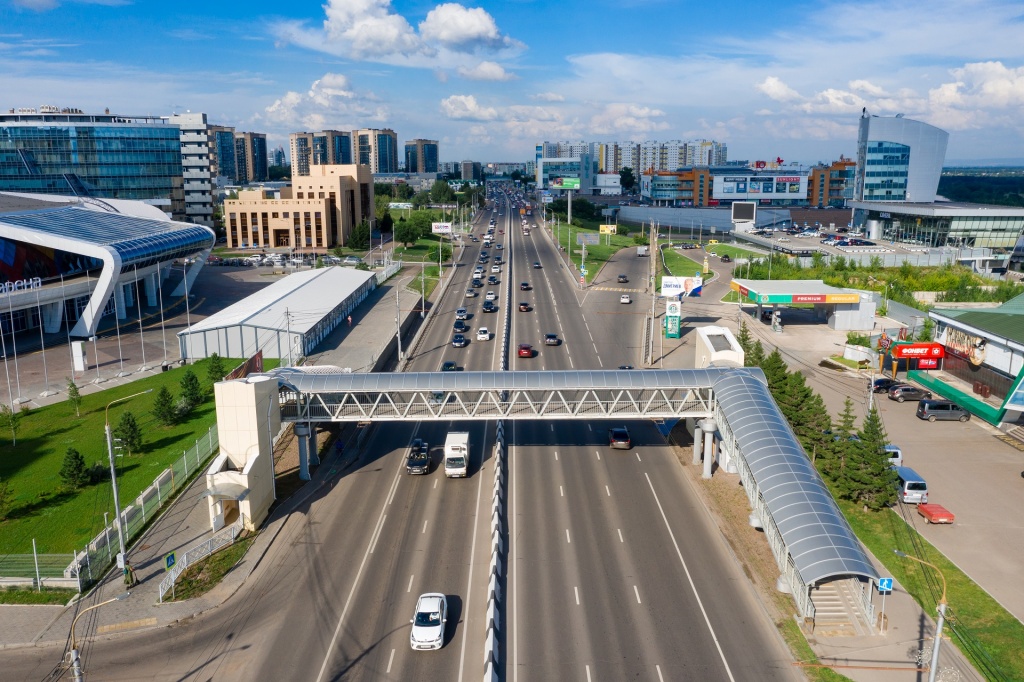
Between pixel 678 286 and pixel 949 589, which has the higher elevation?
pixel 678 286

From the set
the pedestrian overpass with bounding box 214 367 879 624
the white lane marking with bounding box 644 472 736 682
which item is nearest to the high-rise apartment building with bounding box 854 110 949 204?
the pedestrian overpass with bounding box 214 367 879 624

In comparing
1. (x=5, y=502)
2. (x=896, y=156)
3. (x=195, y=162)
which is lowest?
(x=5, y=502)

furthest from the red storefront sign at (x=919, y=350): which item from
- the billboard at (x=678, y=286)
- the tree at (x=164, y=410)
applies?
the tree at (x=164, y=410)

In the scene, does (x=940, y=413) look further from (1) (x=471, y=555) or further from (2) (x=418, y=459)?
(1) (x=471, y=555)

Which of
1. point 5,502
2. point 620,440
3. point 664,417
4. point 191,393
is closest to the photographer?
point 5,502

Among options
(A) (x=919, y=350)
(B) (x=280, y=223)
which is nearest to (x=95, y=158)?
(B) (x=280, y=223)

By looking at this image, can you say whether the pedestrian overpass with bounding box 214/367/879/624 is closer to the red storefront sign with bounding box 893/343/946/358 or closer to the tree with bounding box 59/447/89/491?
the tree with bounding box 59/447/89/491
